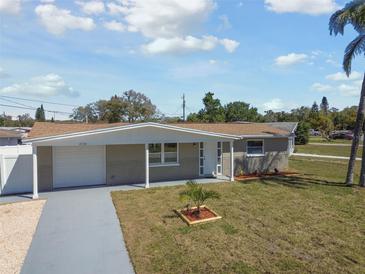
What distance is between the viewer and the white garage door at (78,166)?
13852 mm

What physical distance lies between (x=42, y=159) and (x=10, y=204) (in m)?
2.60

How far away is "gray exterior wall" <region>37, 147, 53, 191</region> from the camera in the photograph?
13328mm

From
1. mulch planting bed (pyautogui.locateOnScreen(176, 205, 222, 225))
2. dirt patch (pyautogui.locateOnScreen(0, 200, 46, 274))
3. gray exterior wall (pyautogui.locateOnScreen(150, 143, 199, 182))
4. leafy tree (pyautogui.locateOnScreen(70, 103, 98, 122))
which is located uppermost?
leafy tree (pyautogui.locateOnScreen(70, 103, 98, 122))

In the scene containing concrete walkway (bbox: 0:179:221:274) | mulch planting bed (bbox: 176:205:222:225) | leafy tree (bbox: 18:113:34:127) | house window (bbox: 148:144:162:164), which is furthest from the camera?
leafy tree (bbox: 18:113:34:127)

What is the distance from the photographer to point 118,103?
5019 centimetres

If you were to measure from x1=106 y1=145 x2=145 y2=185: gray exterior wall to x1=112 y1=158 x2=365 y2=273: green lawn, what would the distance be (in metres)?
2.00

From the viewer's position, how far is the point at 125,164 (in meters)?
14.9

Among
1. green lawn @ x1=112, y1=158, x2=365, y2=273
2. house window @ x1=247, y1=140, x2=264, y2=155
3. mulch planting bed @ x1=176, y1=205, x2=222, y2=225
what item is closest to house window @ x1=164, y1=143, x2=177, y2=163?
green lawn @ x1=112, y1=158, x2=365, y2=273

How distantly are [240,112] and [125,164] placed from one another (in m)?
51.9

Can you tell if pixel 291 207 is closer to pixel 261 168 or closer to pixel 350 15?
pixel 261 168

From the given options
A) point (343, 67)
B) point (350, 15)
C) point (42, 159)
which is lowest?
point (42, 159)

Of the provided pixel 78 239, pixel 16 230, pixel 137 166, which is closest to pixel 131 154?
pixel 137 166

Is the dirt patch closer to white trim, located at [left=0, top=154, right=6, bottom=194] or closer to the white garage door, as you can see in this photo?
white trim, located at [left=0, top=154, right=6, bottom=194]

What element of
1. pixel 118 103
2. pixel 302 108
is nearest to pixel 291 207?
pixel 118 103
